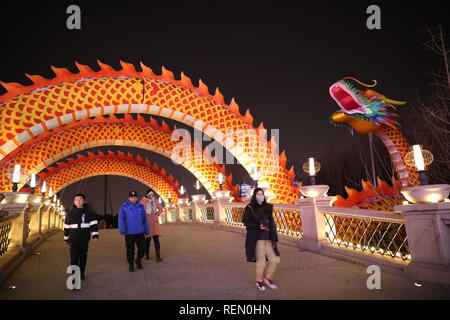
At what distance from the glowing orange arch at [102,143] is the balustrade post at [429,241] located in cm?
1372

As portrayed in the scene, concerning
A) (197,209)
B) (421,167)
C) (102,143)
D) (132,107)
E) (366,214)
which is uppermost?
(132,107)

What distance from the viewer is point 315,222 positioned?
5961 millimetres

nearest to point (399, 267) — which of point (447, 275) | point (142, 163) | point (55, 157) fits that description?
point (447, 275)

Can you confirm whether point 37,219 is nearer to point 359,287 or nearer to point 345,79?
point 359,287

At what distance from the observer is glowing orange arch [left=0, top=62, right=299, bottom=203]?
1016 cm

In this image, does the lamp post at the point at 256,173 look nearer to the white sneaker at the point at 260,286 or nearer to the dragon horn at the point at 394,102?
the dragon horn at the point at 394,102

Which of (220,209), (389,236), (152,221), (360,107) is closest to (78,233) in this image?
(152,221)

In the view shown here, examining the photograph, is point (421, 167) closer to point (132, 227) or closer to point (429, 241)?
point (429, 241)

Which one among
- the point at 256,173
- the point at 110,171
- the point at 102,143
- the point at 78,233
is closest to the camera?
the point at 78,233

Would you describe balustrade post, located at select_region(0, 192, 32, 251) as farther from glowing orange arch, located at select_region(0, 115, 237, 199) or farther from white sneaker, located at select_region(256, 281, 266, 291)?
glowing orange arch, located at select_region(0, 115, 237, 199)

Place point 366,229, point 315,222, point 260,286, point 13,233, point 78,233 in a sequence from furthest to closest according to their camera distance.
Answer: point 315,222 → point 13,233 → point 366,229 → point 78,233 → point 260,286

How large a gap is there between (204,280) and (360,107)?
41.3ft

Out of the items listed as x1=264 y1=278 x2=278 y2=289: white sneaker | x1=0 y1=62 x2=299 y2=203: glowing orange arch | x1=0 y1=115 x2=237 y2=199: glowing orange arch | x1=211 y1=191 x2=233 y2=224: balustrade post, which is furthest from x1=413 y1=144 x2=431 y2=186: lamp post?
x1=0 y1=115 x2=237 y2=199: glowing orange arch

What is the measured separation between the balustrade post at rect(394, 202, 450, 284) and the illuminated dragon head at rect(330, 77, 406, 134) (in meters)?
10.9
